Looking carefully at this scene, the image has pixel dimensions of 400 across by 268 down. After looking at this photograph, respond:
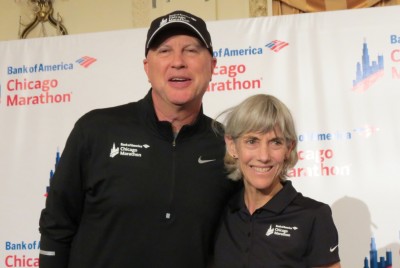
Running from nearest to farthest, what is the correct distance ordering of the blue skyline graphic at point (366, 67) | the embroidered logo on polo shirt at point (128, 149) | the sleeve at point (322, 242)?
the sleeve at point (322, 242) < the embroidered logo on polo shirt at point (128, 149) < the blue skyline graphic at point (366, 67)

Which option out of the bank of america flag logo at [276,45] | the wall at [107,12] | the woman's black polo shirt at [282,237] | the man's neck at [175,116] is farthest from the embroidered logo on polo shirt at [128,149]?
the wall at [107,12]

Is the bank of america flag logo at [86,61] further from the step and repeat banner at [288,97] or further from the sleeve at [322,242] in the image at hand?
the sleeve at [322,242]

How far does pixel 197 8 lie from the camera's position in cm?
321

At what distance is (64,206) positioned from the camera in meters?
1.33

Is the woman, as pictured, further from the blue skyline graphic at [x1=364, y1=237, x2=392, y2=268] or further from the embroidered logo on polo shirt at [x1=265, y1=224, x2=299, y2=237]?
the blue skyline graphic at [x1=364, y1=237, x2=392, y2=268]

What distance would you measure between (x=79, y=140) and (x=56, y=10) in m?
2.45

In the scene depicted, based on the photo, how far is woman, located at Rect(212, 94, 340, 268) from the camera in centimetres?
123

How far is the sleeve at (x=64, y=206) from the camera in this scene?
4.33ft

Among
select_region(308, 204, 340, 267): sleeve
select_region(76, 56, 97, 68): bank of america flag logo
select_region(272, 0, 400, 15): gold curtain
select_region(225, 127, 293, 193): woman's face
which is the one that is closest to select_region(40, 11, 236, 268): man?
select_region(225, 127, 293, 193): woman's face

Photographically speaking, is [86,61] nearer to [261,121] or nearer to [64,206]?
[64,206]

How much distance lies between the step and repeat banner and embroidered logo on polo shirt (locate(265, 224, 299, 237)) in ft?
4.67

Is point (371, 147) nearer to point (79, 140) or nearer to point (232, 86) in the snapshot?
point (232, 86)

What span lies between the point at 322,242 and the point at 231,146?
37 centimetres

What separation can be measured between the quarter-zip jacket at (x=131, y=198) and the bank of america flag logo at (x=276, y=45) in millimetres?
1494
